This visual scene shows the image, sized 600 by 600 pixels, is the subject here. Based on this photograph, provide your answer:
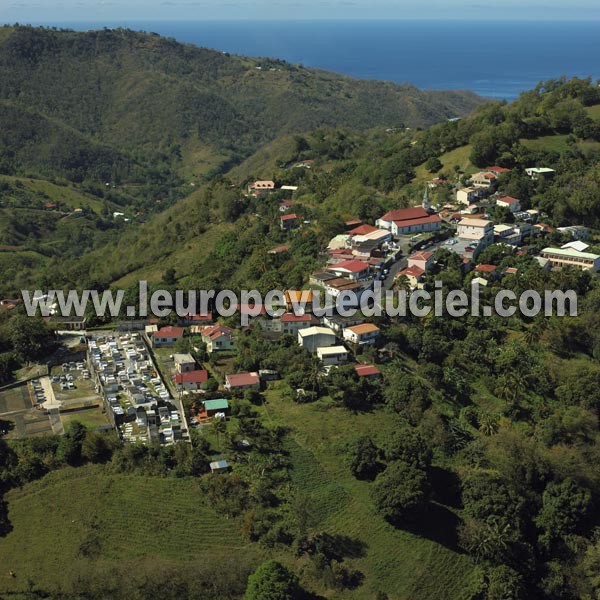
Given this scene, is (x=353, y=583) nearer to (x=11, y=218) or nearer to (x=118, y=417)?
(x=118, y=417)

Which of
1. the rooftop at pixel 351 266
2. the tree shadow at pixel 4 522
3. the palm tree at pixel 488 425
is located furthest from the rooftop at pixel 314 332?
the tree shadow at pixel 4 522

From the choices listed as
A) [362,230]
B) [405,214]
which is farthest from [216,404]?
[405,214]

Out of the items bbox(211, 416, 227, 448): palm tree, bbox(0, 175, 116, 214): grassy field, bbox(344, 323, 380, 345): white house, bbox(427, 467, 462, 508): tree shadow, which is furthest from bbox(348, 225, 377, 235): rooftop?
bbox(0, 175, 116, 214): grassy field

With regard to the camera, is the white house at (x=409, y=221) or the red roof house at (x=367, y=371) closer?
the red roof house at (x=367, y=371)

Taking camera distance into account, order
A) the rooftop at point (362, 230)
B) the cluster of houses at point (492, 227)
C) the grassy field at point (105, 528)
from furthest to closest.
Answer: the rooftop at point (362, 230), the cluster of houses at point (492, 227), the grassy field at point (105, 528)

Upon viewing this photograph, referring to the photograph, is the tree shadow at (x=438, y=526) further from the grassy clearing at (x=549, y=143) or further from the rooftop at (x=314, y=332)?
the grassy clearing at (x=549, y=143)

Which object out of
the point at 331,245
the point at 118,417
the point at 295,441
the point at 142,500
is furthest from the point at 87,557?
the point at 331,245
